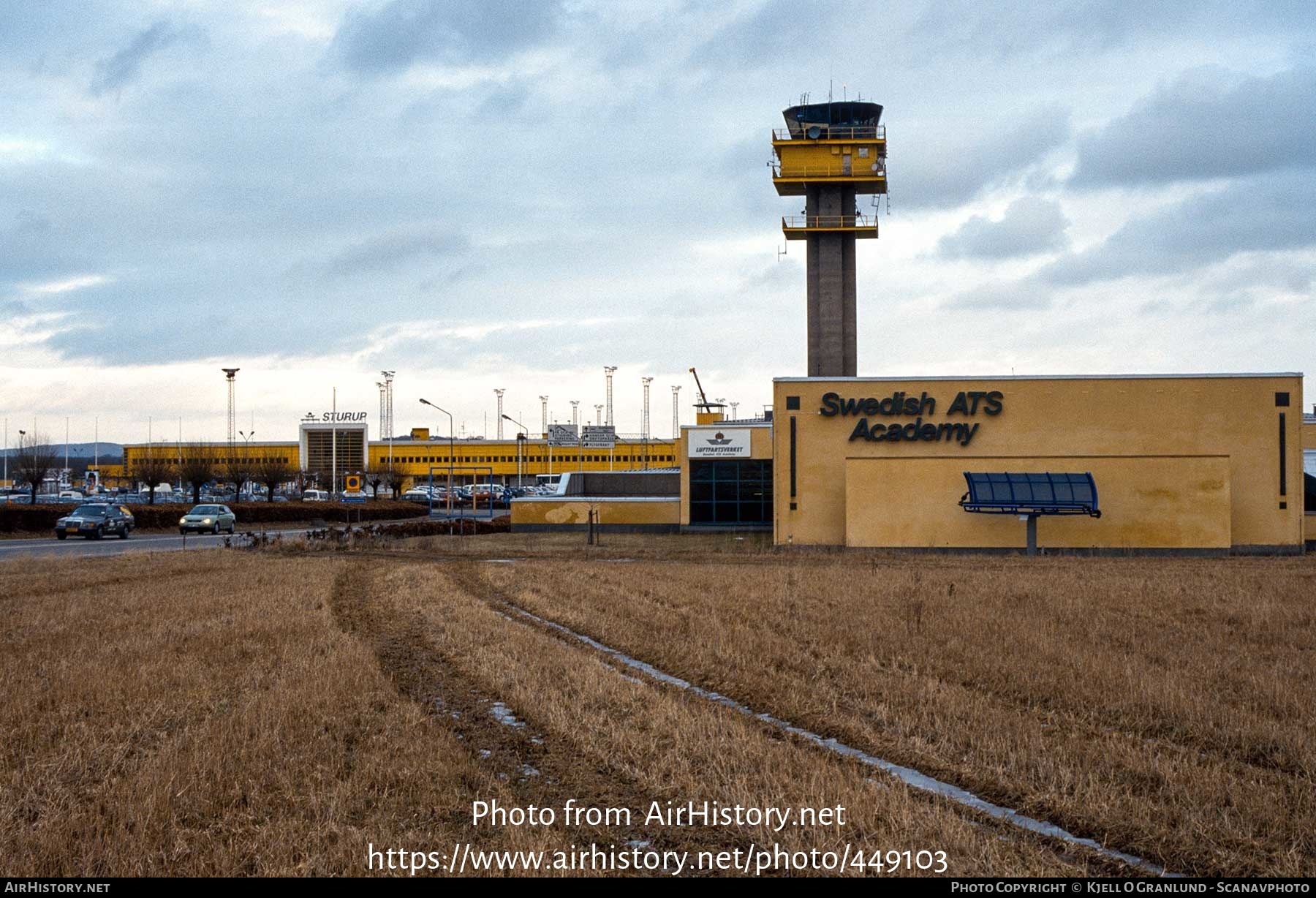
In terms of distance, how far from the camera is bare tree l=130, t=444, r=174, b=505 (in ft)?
245

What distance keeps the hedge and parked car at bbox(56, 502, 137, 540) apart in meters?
3.88

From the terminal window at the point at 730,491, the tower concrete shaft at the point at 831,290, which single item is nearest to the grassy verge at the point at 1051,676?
the terminal window at the point at 730,491

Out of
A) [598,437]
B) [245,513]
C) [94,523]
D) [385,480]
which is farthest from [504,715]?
[385,480]

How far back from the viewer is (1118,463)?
37219 mm

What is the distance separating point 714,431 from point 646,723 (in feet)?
122

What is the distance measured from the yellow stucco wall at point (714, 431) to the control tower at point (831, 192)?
8.79m

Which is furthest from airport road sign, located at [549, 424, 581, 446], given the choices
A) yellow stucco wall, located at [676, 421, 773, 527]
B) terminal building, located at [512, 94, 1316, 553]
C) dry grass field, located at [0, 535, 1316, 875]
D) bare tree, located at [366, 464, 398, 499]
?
dry grass field, located at [0, 535, 1316, 875]

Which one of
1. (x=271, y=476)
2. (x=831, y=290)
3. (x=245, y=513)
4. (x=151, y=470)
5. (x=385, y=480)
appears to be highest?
(x=831, y=290)

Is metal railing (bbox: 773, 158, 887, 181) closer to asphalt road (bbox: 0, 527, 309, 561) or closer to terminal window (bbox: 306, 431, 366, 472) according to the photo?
asphalt road (bbox: 0, 527, 309, 561)

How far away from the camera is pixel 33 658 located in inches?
543

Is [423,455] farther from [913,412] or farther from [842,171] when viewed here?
[913,412]

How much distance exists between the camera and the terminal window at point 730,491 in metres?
47.4

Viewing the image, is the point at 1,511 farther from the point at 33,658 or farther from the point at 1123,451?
the point at 1123,451

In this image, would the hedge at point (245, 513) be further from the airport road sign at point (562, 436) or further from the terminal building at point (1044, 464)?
the terminal building at point (1044, 464)
